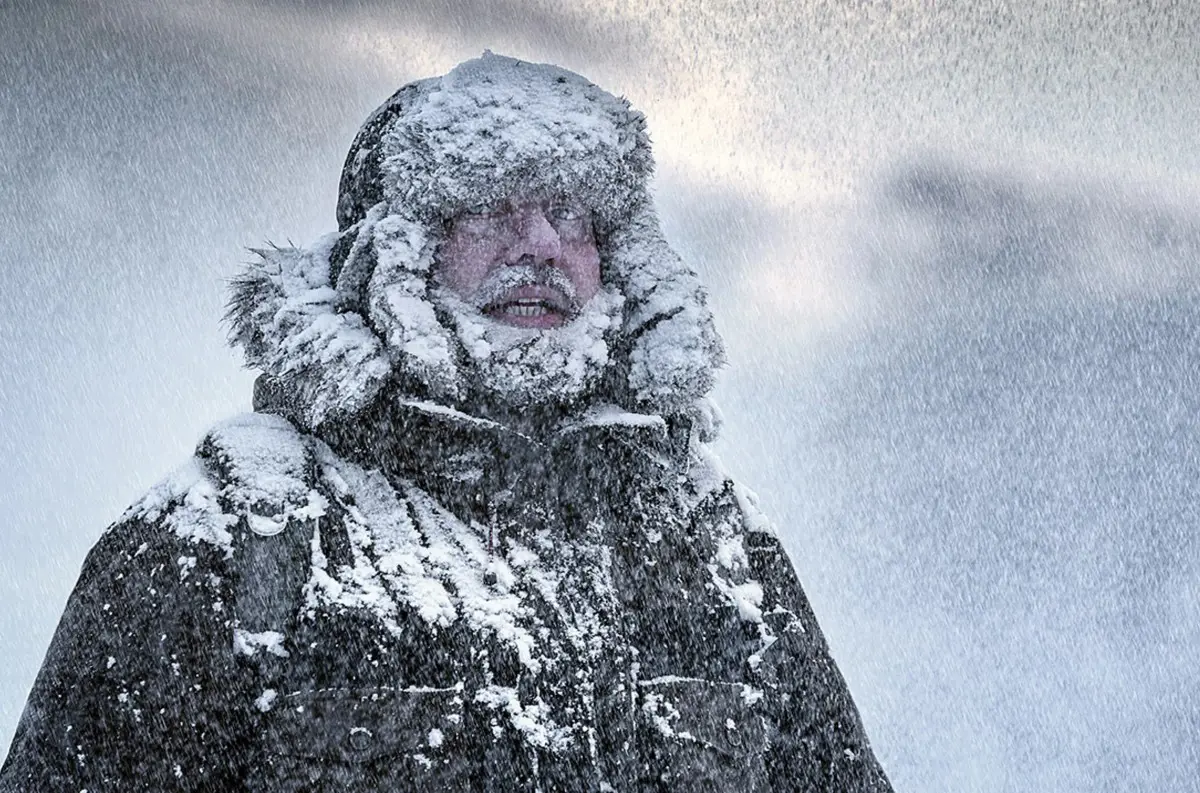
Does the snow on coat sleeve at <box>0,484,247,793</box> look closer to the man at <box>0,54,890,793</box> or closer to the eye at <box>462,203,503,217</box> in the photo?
the man at <box>0,54,890,793</box>

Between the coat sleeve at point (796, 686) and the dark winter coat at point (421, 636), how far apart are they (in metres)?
0.01

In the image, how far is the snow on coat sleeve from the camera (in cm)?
276

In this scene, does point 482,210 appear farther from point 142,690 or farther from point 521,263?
point 142,690

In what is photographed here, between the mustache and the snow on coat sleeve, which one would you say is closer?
the snow on coat sleeve

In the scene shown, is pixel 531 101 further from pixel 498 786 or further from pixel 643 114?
pixel 498 786

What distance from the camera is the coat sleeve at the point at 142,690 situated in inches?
109

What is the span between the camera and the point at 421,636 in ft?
9.73

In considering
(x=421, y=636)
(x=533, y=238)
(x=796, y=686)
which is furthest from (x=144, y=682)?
(x=796, y=686)

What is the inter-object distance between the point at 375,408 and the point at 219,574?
58cm

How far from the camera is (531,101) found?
358 centimetres

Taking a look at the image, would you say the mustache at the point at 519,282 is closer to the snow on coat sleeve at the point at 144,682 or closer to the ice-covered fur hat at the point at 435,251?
the ice-covered fur hat at the point at 435,251

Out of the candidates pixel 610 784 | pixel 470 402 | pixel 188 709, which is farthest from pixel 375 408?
pixel 610 784

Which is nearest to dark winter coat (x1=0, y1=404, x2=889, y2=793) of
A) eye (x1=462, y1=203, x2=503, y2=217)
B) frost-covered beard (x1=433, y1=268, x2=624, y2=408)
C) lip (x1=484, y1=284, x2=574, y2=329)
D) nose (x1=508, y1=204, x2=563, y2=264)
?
frost-covered beard (x1=433, y1=268, x2=624, y2=408)

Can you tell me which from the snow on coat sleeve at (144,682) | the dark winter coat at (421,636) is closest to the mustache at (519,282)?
the dark winter coat at (421,636)
